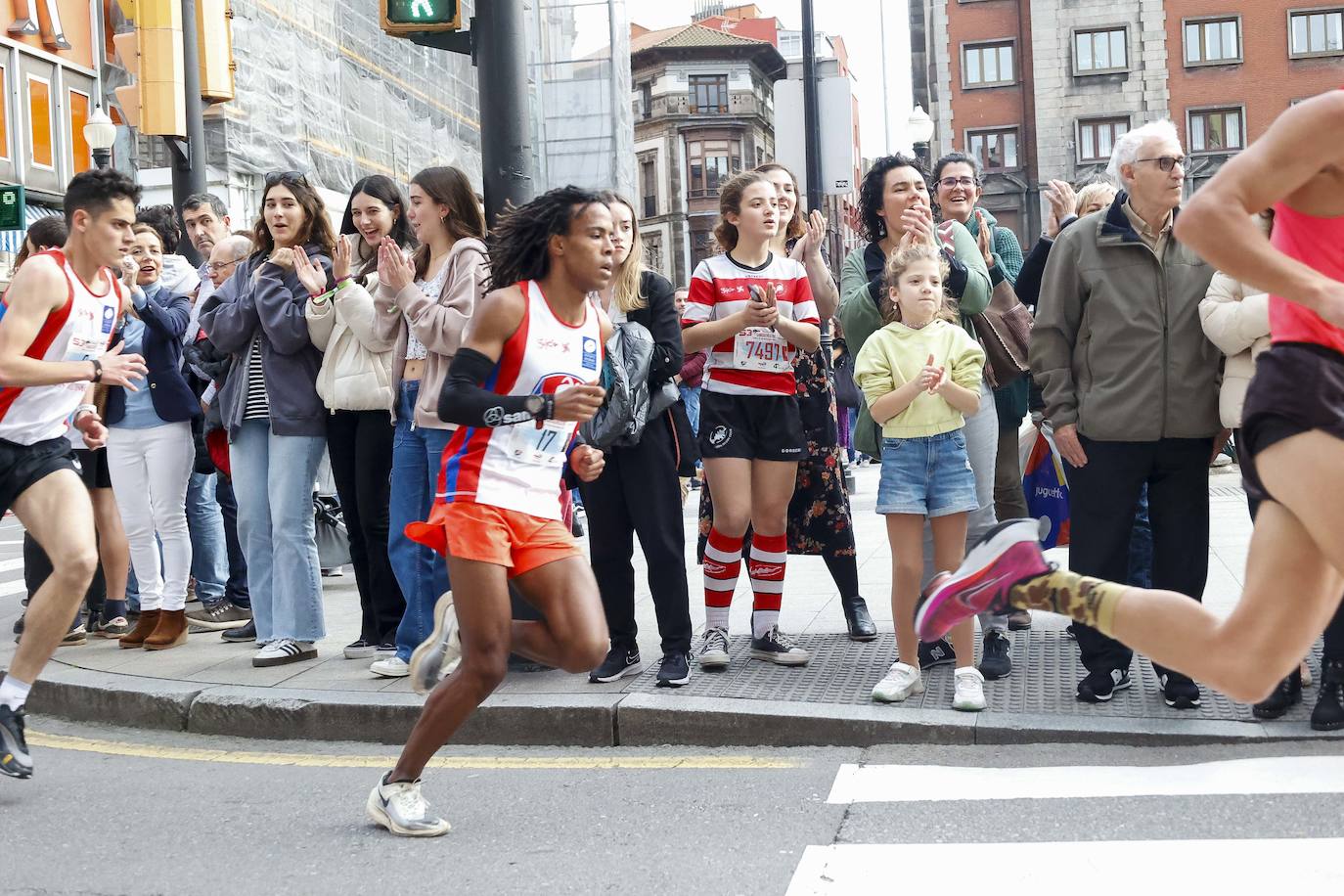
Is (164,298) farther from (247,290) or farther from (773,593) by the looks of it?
(773,593)

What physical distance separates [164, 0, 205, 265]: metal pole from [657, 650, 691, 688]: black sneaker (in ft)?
24.5

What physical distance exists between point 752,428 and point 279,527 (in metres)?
2.14

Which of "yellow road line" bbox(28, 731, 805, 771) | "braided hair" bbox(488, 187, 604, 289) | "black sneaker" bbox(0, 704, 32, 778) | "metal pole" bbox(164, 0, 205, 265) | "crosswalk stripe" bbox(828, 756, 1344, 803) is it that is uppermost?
"metal pole" bbox(164, 0, 205, 265)

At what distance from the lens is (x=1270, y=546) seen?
331 cm

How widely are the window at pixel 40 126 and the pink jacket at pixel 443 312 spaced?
24.6 m

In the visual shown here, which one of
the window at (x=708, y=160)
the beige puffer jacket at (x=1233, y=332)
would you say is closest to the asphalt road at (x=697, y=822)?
the beige puffer jacket at (x=1233, y=332)

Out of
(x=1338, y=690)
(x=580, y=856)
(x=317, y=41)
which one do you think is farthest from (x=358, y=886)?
(x=317, y=41)

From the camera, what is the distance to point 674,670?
5977 mm

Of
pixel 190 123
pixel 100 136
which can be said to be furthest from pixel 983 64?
pixel 190 123

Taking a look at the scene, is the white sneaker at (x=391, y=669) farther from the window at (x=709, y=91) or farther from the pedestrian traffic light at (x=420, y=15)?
the window at (x=709, y=91)

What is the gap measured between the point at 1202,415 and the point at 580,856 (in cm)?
291

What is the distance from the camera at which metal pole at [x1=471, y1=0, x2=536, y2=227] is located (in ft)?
21.8

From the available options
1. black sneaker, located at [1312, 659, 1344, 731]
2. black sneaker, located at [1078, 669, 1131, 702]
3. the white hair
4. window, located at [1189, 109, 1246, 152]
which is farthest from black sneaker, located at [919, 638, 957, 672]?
window, located at [1189, 109, 1246, 152]

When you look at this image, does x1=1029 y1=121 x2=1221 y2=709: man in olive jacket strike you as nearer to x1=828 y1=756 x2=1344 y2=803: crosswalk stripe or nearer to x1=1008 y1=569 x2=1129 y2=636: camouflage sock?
x1=828 y1=756 x2=1344 y2=803: crosswalk stripe
